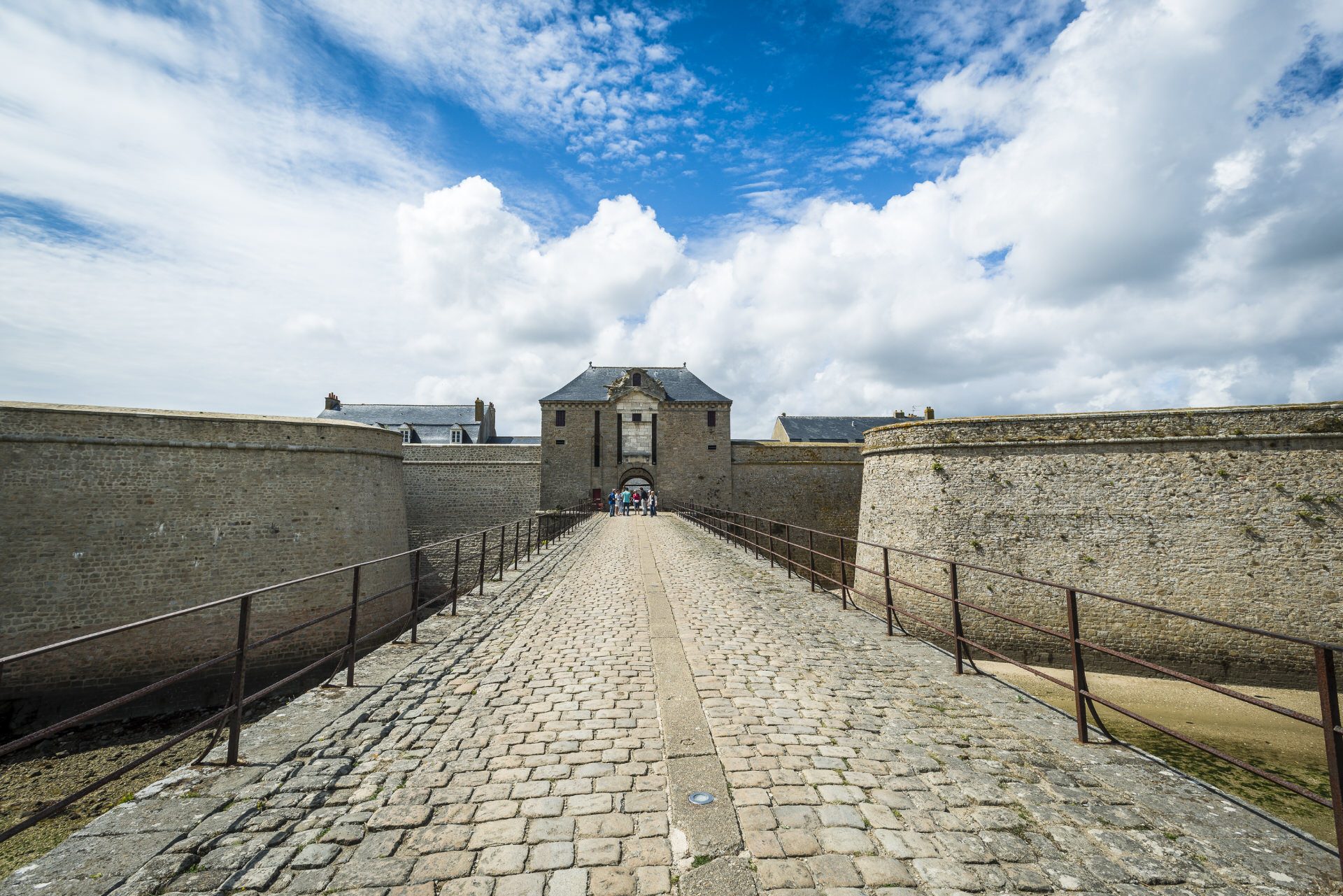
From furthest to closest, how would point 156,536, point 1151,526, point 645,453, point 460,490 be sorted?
point 645,453 < point 460,490 < point 156,536 < point 1151,526

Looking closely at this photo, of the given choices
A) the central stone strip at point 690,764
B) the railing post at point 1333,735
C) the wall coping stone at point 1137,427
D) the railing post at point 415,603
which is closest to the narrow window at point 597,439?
the wall coping stone at point 1137,427

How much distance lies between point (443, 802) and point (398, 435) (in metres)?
17.7

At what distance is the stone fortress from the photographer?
10953 millimetres

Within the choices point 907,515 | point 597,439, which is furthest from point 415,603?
point 597,439

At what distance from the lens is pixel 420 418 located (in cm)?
3362

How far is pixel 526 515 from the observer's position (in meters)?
28.8

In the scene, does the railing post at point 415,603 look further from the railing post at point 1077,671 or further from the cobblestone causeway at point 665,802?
the railing post at point 1077,671

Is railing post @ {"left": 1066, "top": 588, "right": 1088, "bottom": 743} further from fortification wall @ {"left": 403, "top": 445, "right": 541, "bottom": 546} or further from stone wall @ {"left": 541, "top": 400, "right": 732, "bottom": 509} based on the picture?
fortification wall @ {"left": 403, "top": 445, "right": 541, "bottom": 546}

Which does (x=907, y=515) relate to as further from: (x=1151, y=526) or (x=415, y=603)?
(x=415, y=603)

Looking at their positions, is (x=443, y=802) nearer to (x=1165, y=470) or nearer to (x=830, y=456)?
(x=1165, y=470)

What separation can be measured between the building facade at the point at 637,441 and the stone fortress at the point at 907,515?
13360mm

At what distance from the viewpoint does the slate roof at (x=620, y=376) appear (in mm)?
31875

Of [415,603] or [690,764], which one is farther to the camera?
[415,603]

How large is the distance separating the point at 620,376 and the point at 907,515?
21751mm
